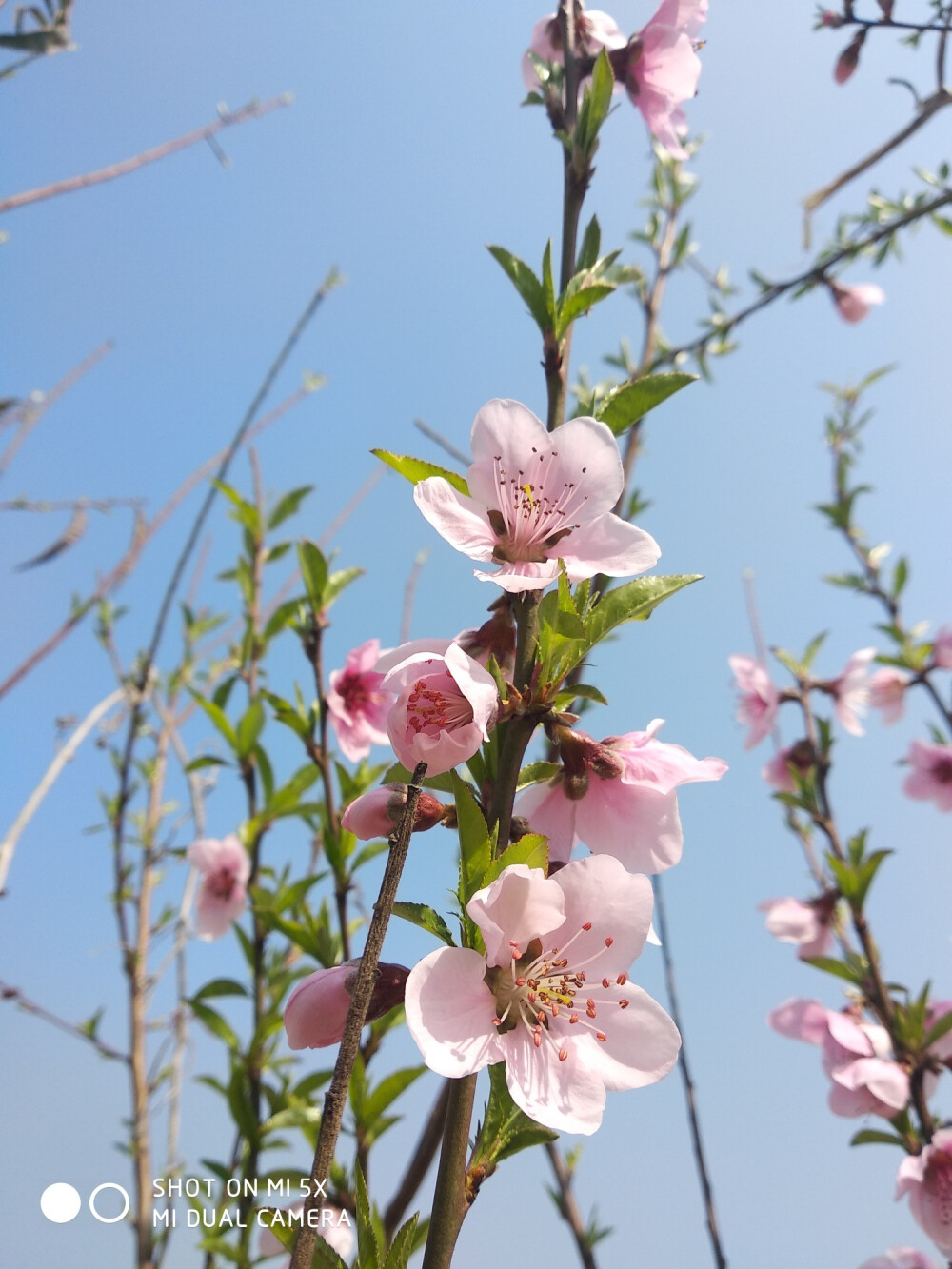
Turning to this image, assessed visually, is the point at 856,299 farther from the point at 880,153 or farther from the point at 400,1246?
the point at 400,1246

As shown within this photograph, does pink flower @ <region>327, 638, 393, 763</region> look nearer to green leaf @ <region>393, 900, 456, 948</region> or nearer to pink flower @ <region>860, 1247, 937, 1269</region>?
green leaf @ <region>393, 900, 456, 948</region>

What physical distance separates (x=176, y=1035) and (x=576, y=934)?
1.87 m

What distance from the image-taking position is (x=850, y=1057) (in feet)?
5.79

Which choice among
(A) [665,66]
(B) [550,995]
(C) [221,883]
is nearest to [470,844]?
(B) [550,995]

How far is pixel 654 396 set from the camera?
2.75 feet

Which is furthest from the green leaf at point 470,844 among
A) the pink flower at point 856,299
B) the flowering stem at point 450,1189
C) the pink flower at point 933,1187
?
the pink flower at point 856,299

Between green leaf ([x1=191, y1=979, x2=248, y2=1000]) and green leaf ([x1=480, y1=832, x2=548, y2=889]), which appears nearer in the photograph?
green leaf ([x1=480, y1=832, x2=548, y2=889])

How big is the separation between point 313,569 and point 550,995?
1.03 meters

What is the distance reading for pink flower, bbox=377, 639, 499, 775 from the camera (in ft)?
2.08

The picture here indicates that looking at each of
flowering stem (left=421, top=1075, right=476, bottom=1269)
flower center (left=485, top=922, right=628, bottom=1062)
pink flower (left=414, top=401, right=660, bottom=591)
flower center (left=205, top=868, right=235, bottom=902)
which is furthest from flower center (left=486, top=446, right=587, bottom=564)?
flower center (left=205, top=868, right=235, bottom=902)

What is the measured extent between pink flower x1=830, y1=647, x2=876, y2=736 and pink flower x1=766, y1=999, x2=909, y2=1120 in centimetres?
111

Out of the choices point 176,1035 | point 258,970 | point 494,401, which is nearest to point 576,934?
point 494,401

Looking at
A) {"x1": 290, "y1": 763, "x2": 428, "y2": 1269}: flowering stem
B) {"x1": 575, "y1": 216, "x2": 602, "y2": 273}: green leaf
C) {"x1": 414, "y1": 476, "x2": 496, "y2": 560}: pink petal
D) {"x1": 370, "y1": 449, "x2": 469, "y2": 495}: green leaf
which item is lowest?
{"x1": 290, "y1": 763, "x2": 428, "y2": 1269}: flowering stem

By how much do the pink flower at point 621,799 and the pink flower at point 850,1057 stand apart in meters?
1.26
